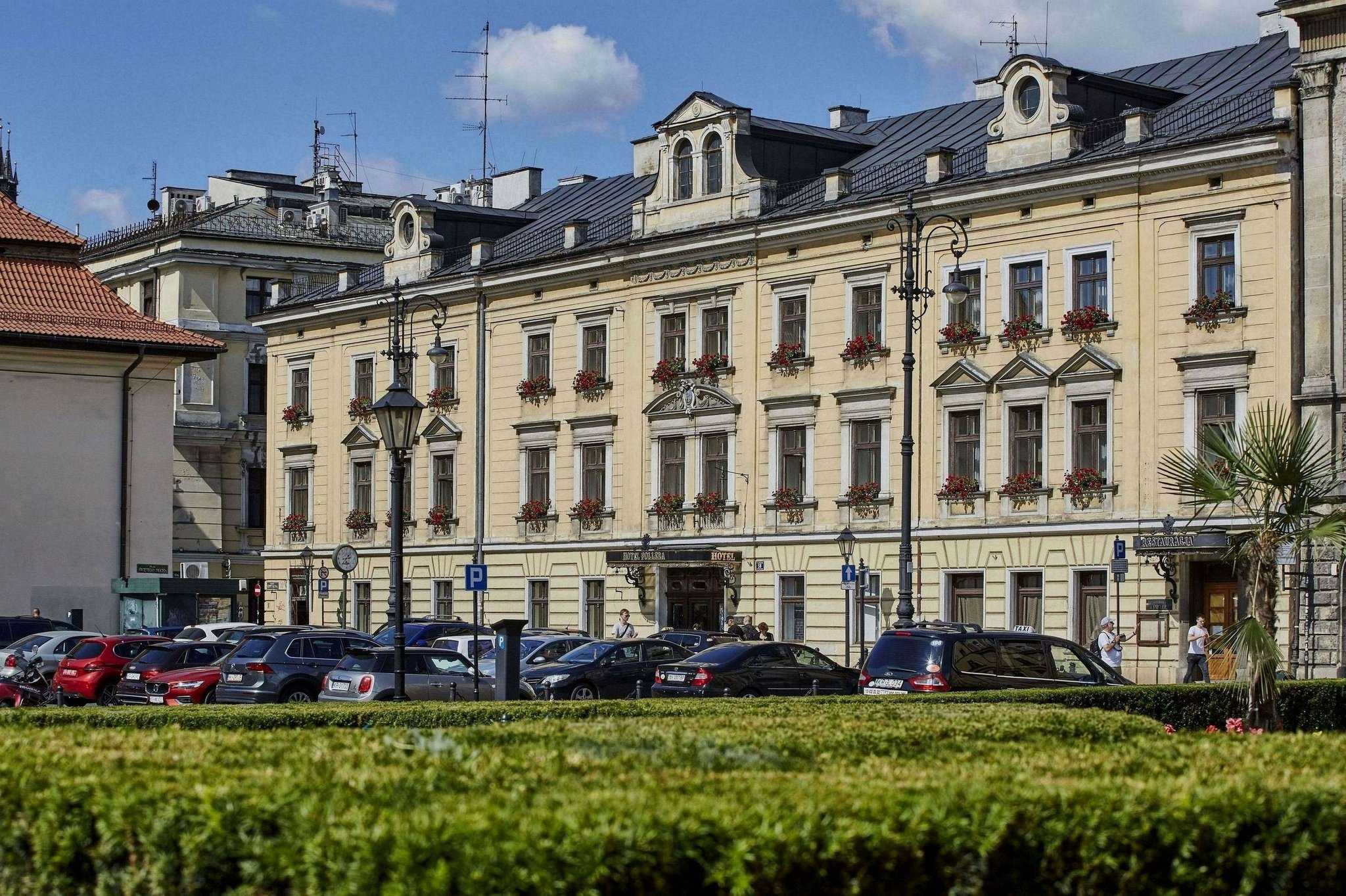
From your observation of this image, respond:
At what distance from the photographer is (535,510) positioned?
5850 cm

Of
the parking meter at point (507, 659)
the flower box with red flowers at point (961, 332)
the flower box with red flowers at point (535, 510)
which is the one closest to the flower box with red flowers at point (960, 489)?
the flower box with red flowers at point (961, 332)

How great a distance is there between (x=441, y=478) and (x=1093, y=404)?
2322cm

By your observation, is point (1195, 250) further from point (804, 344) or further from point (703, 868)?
point (703, 868)

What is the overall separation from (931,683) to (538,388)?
33.5 meters

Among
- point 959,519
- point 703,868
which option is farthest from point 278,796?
point 959,519

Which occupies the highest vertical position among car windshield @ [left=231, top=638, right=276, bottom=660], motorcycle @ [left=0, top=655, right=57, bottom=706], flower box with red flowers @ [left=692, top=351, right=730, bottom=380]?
flower box with red flowers @ [left=692, top=351, right=730, bottom=380]

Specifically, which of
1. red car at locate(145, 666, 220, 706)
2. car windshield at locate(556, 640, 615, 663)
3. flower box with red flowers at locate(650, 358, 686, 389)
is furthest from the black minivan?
flower box with red flowers at locate(650, 358, 686, 389)

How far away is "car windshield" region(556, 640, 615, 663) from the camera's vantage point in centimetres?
3653

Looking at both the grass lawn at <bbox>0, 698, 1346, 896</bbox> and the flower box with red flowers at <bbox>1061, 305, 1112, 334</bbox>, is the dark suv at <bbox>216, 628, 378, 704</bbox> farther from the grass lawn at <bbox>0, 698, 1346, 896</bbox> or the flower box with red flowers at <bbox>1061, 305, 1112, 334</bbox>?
the grass lawn at <bbox>0, 698, 1346, 896</bbox>

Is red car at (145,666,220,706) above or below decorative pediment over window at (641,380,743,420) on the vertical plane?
below

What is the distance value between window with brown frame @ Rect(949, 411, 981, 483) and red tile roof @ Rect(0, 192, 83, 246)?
20930mm

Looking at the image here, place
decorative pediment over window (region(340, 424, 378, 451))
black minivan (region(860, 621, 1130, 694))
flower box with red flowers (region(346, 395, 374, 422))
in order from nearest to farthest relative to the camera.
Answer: black minivan (region(860, 621, 1130, 694))
decorative pediment over window (region(340, 424, 378, 451))
flower box with red flowers (region(346, 395, 374, 422))

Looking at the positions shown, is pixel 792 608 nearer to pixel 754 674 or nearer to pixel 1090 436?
pixel 1090 436

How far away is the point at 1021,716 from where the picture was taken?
1539 centimetres
